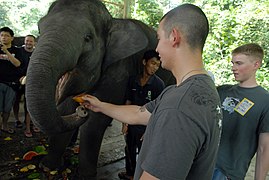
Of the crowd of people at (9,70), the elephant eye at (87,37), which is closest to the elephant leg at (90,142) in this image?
the elephant eye at (87,37)

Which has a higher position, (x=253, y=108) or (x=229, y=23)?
(x=229, y=23)

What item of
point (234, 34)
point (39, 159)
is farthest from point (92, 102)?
point (234, 34)

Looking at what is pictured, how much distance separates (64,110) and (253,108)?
2285 millimetres

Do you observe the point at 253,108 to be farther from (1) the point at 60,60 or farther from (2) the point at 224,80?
(2) the point at 224,80

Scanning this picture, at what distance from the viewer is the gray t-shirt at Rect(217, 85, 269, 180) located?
7.16ft

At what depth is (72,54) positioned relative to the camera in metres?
2.63

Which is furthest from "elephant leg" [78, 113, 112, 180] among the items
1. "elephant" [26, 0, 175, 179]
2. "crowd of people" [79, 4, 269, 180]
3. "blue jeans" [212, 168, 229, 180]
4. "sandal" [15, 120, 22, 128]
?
"sandal" [15, 120, 22, 128]

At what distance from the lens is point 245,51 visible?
Answer: 225 centimetres

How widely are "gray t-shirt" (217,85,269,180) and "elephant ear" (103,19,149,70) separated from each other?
136cm

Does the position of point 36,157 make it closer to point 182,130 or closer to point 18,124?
point 18,124

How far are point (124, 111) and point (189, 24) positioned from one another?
1107 mm

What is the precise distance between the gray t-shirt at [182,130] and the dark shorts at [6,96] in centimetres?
415

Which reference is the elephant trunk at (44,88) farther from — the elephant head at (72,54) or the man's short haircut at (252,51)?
the man's short haircut at (252,51)

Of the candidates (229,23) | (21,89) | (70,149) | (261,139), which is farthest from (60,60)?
(229,23)
